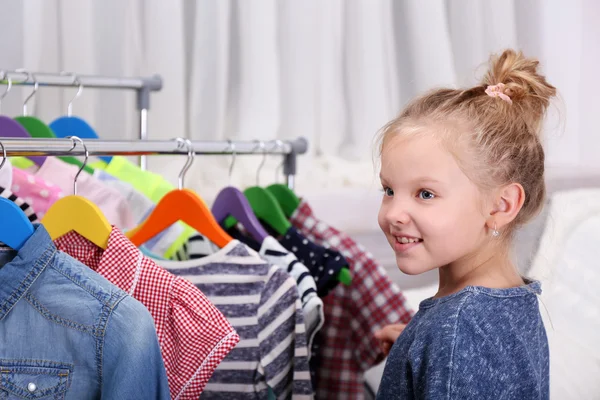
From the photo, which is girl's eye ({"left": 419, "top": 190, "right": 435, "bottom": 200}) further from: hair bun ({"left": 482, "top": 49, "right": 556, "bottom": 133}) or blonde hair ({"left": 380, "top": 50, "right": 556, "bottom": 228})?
hair bun ({"left": 482, "top": 49, "right": 556, "bottom": 133})

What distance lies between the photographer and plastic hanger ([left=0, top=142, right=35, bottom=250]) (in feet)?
2.88

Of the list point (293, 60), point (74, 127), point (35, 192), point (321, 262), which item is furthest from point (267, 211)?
point (293, 60)

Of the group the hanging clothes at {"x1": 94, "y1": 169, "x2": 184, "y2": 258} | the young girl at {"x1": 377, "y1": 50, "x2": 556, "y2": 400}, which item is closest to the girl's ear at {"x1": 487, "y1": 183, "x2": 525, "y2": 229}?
the young girl at {"x1": 377, "y1": 50, "x2": 556, "y2": 400}

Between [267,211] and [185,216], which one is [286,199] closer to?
[267,211]

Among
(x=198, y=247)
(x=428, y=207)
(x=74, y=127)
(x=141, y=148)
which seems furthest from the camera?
(x=74, y=127)

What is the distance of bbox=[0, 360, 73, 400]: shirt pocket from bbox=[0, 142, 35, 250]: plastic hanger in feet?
0.44

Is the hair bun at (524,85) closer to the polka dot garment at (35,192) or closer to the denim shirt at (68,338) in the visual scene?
the denim shirt at (68,338)

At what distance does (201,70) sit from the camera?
229cm

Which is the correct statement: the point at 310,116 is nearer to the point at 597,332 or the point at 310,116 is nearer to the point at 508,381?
the point at 597,332

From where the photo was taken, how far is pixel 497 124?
1006 mm

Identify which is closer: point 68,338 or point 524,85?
point 68,338

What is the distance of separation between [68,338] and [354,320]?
0.60 meters

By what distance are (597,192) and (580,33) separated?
19.2 inches

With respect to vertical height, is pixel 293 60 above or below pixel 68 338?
above
